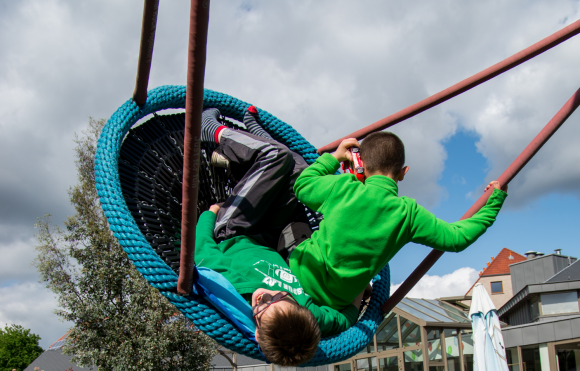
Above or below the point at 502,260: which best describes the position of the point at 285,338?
below

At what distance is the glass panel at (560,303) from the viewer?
10.4 metres

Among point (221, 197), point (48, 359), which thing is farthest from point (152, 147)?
point (48, 359)

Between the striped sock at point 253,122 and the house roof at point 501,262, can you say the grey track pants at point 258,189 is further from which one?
the house roof at point 501,262

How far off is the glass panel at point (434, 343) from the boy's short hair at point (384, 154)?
6.93 m

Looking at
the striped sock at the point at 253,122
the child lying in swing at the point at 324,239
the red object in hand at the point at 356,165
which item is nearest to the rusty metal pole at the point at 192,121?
the child lying in swing at the point at 324,239

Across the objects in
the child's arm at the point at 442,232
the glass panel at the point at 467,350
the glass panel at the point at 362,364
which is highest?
the child's arm at the point at 442,232

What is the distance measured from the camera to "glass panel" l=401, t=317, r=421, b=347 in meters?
7.79

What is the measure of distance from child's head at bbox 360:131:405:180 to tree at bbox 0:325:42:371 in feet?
78.3

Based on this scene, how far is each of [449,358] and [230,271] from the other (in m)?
7.27

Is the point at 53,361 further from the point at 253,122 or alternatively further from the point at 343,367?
the point at 253,122

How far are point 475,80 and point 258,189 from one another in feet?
2.96

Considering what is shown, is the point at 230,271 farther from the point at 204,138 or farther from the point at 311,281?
the point at 204,138

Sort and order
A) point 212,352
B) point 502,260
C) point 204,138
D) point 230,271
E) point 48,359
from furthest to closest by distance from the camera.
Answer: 1. point 502,260
2. point 48,359
3. point 212,352
4. point 204,138
5. point 230,271

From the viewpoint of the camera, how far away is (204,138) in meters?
1.94
